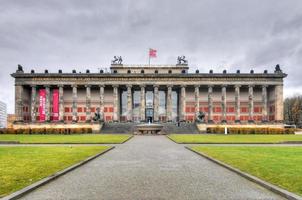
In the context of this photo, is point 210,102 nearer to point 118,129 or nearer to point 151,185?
point 118,129

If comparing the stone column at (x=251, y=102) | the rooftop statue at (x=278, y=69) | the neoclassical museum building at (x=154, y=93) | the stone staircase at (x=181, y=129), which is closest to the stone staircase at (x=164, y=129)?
the stone staircase at (x=181, y=129)

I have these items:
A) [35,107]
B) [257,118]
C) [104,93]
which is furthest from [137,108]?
[257,118]

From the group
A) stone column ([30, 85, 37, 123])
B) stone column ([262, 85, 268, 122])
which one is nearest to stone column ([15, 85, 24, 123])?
stone column ([30, 85, 37, 123])

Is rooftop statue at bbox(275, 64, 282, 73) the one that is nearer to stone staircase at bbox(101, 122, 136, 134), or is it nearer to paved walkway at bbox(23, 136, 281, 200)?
stone staircase at bbox(101, 122, 136, 134)

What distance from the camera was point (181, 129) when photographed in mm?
70500

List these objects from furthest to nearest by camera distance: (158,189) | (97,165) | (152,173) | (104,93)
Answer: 1. (104,93)
2. (97,165)
3. (152,173)
4. (158,189)

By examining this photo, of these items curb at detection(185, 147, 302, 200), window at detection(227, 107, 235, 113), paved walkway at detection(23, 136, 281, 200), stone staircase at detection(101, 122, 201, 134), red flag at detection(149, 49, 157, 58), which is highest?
red flag at detection(149, 49, 157, 58)

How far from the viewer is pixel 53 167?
587 inches

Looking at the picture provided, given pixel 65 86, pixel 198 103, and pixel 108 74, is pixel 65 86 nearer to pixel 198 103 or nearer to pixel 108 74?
pixel 108 74

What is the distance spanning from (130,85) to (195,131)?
2872 centimetres

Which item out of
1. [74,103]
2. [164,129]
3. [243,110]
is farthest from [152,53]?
[243,110]

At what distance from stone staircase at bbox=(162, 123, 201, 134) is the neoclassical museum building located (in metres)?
13.0

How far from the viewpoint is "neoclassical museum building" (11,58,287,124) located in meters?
89.0

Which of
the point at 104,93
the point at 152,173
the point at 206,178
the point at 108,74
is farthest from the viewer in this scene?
the point at 104,93
